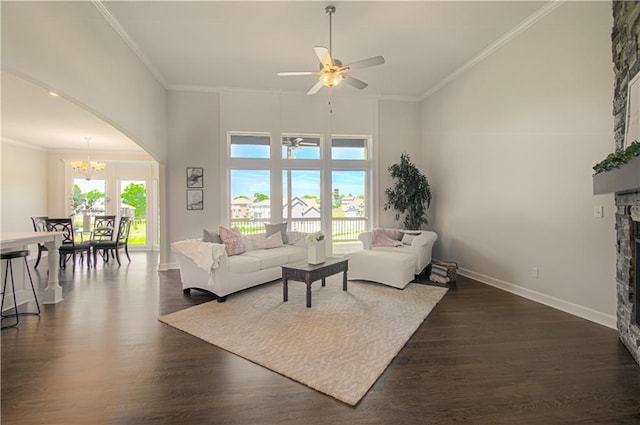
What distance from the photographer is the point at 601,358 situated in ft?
8.25

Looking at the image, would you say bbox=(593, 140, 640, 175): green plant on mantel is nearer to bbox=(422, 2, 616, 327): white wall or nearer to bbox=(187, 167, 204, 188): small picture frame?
bbox=(422, 2, 616, 327): white wall

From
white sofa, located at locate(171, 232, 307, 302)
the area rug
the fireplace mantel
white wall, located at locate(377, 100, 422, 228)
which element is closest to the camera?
the fireplace mantel

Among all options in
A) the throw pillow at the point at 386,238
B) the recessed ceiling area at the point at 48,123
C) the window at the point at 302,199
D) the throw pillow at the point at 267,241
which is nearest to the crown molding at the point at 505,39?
the throw pillow at the point at 386,238

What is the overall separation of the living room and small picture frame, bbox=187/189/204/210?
0.12 m

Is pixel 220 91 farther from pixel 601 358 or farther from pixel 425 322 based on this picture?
pixel 601 358

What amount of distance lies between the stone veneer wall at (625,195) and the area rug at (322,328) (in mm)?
1680

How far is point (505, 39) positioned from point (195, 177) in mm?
5542

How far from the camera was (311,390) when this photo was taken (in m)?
2.12

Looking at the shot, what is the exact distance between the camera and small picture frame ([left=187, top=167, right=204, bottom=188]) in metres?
6.14

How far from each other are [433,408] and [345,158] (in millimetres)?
5489

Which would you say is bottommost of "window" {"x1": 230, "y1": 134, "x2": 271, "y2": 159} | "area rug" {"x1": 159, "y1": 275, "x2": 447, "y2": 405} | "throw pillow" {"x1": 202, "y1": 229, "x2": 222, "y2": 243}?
"area rug" {"x1": 159, "y1": 275, "x2": 447, "y2": 405}

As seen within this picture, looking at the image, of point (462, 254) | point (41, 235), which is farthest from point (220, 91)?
point (462, 254)

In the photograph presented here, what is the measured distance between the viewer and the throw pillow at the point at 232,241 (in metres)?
4.73

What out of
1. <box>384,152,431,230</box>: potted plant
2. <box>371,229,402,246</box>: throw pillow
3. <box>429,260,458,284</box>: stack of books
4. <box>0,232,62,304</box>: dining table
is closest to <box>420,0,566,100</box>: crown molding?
<box>384,152,431,230</box>: potted plant
